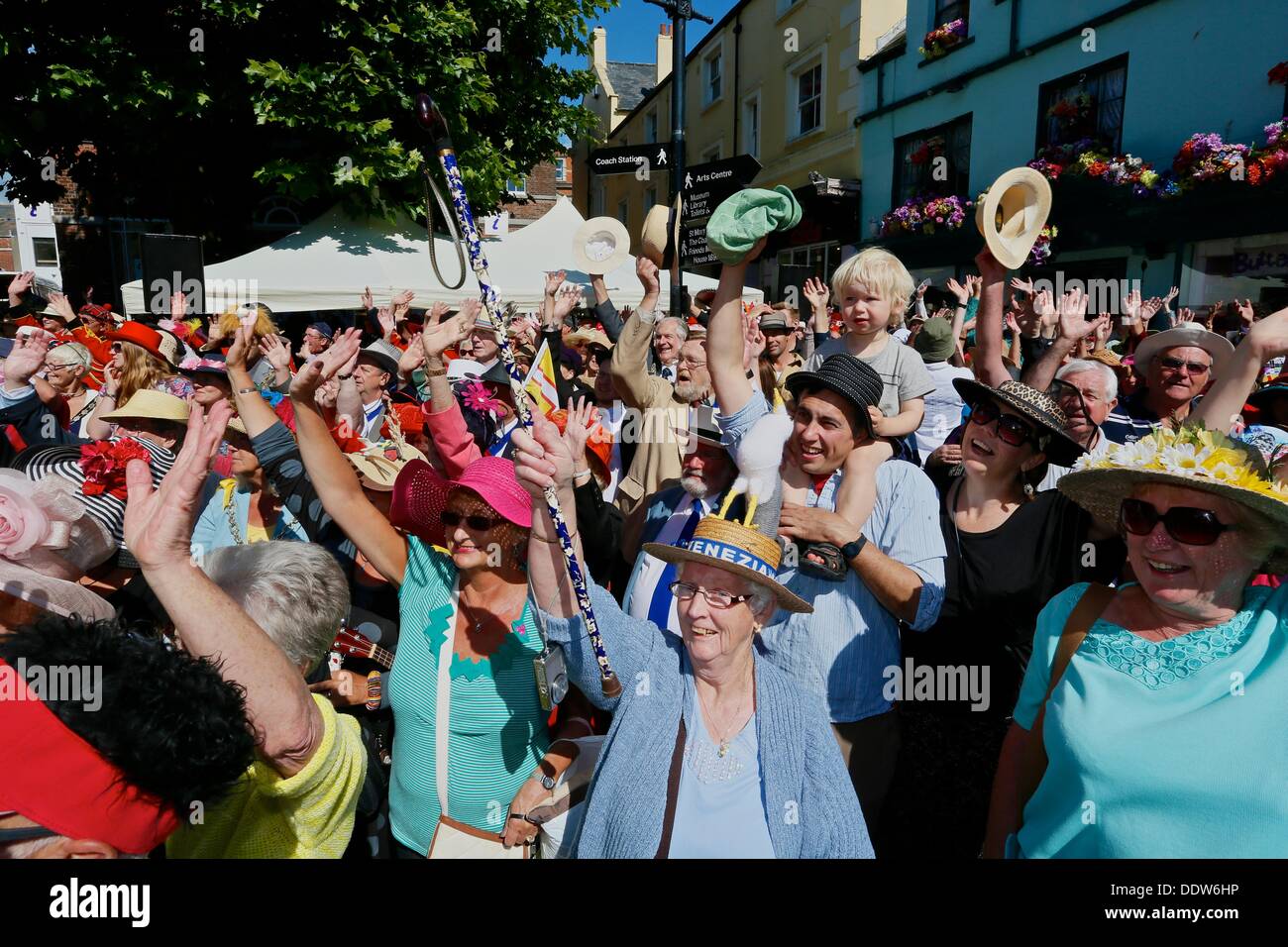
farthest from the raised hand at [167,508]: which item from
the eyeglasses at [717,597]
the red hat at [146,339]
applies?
the red hat at [146,339]

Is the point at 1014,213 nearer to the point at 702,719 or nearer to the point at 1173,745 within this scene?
the point at 1173,745

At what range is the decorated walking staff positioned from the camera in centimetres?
156

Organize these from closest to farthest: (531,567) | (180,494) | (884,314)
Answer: (180,494) → (531,567) → (884,314)

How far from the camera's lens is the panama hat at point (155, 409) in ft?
10.8

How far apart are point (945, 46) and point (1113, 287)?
5783 millimetres

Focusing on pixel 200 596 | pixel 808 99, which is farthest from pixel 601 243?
pixel 808 99

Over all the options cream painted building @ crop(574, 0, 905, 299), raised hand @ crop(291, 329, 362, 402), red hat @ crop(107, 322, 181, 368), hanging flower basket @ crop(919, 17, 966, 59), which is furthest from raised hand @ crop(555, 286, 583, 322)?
hanging flower basket @ crop(919, 17, 966, 59)

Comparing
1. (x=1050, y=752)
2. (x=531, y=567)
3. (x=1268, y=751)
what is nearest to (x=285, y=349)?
(x=531, y=567)

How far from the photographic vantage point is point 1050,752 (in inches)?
69.5

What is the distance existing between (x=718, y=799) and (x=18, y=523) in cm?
198

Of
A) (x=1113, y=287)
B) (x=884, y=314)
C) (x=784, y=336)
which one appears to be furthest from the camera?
(x=1113, y=287)

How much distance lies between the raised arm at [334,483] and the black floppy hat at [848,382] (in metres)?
1.56
